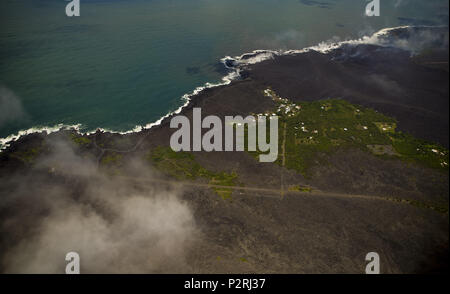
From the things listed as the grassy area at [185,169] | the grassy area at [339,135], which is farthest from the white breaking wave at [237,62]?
the grassy area at [339,135]

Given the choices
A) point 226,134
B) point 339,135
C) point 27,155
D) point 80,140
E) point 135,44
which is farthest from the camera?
point 135,44

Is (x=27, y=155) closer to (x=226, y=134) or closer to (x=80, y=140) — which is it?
(x=80, y=140)

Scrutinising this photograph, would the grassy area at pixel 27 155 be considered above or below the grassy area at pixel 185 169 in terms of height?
above

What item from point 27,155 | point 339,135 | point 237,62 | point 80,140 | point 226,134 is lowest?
point 27,155

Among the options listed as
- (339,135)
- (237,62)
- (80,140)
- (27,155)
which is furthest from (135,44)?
(339,135)

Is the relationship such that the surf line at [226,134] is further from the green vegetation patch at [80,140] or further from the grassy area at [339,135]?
the green vegetation patch at [80,140]
